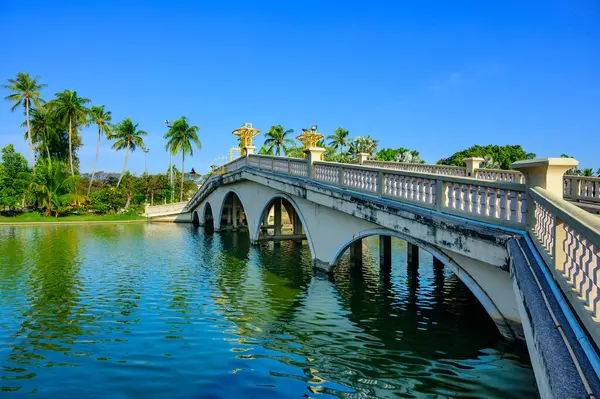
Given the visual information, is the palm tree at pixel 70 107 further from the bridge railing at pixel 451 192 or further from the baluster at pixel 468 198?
the baluster at pixel 468 198

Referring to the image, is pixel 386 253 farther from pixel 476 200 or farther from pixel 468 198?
pixel 476 200

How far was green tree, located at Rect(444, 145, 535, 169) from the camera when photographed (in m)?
47.4

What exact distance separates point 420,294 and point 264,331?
5401 mm

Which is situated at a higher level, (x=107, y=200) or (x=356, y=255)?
(x=107, y=200)

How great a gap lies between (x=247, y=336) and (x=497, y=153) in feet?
160

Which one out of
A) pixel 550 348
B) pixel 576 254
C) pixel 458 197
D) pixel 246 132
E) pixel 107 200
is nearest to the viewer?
pixel 550 348

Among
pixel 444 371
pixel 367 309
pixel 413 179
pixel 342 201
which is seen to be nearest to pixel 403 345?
pixel 444 371

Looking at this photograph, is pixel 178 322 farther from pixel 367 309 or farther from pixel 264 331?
pixel 367 309

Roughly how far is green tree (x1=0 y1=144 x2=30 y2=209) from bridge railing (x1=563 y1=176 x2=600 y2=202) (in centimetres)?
4622

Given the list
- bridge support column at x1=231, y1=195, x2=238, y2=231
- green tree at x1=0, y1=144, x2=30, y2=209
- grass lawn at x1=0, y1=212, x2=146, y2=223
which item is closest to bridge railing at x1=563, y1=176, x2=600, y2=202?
bridge support column at x1=231, y1=195, x2=238, y2=231

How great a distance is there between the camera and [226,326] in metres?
8.77

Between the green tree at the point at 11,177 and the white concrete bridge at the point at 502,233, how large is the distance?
38.6 meters

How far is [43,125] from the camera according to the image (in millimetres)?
50719

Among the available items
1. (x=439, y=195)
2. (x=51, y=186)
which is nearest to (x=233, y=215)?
(x=51, y=186)
